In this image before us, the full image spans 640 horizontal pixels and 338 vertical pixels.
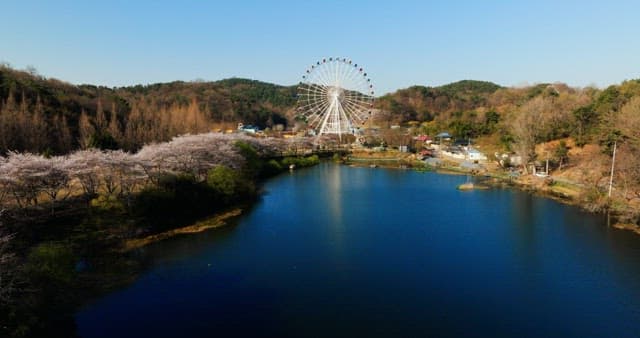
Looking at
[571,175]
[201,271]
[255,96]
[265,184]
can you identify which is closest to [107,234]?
[201,271]

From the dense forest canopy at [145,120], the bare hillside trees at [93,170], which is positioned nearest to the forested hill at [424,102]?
the dense forest canopy at [145,120]

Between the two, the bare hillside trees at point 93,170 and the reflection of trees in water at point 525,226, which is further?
the reflection of trees in water at point 525,226

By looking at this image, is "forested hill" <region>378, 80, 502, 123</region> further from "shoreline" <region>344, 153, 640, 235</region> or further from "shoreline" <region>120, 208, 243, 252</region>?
"shoreline" <region>120, 208, 243, 252</region>

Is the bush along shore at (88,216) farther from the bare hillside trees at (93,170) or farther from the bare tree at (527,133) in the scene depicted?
the bare tree at (527,133)

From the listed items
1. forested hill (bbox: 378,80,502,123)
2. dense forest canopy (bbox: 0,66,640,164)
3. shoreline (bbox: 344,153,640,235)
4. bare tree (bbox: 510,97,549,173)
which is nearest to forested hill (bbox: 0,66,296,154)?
dense forest canopy (bbox: 0,66,640,164)

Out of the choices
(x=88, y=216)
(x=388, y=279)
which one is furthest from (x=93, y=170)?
(x=388, y=279)

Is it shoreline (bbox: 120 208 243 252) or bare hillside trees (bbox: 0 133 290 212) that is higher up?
bare hillside trees (bbox: 0 133 290 212)

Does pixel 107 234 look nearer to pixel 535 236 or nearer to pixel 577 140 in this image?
pixel 535 236
